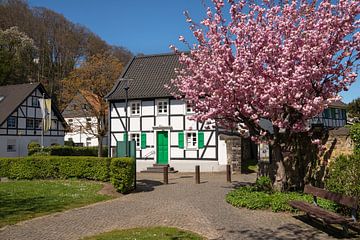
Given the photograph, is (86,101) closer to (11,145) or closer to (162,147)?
(11,145)

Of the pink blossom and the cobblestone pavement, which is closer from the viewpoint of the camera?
the cobblestone pavement

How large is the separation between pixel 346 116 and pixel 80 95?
32335mm

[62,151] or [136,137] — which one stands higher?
[136,137]

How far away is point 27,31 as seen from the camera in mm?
51781

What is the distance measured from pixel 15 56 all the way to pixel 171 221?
46.7m

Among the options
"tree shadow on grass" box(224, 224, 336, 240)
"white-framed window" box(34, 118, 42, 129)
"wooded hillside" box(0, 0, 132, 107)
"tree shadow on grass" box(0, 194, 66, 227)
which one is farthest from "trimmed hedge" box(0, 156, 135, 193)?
"wooded hillside" box(0, 0, 132, 107)

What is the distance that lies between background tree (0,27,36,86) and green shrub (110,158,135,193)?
38.5 m

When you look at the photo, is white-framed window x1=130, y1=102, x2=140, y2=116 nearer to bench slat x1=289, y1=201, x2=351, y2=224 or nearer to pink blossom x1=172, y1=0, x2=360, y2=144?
pink blossom x1=172, y1=0, x2=360, y2=144

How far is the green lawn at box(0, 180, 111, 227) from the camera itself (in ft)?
36.8

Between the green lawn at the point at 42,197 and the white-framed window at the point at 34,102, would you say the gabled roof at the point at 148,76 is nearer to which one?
the green lawn at the point at 42,197

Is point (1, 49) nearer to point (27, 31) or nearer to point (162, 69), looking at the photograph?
point (27, 31)

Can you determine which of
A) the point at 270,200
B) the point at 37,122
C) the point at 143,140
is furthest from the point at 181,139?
the point at 37,122

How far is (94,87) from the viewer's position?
112 feet

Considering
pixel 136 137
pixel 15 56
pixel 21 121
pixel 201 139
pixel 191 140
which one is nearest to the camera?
pixel 201 139
